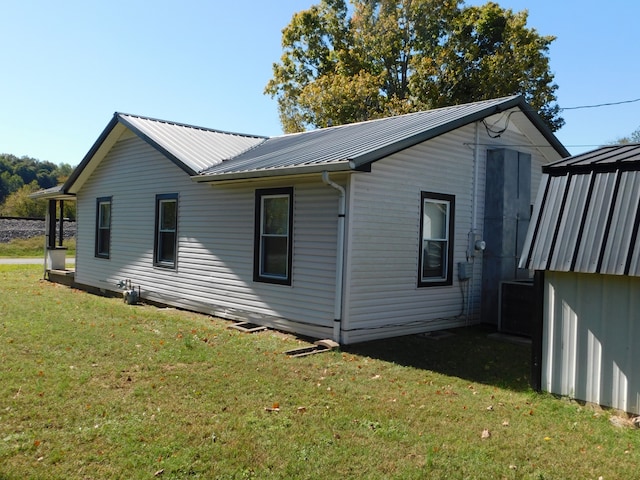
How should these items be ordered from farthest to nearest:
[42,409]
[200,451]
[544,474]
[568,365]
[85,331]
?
[85,331]
[568,365]
[42,409]
[200,451]
[544,474]

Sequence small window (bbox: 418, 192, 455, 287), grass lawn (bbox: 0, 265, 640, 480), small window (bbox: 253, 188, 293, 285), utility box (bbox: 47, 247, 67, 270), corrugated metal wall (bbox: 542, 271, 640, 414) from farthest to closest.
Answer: utility box (bbox: 47, 247, 67, 270) < small window (bbox: 418, 192, 455, 287) < small window (bbox: 253, 188, 293, 285) < corrugated metal wall (bbox: 542, 271, 640, 414) < grass lawn (bbox: 0, 265, 640, 480)

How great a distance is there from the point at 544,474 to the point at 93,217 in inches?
550

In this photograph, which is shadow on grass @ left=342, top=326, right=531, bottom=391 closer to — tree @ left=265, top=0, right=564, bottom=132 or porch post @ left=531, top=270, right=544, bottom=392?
porch post @ left=531, top=270, right=544, bottom=392

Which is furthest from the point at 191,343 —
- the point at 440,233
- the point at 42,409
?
the point at 440,233

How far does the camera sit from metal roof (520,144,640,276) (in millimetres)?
5082

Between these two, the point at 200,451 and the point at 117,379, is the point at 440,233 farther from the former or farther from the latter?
the point at 200,451

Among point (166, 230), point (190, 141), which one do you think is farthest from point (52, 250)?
point (190, 141)

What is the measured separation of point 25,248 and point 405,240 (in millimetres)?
30553

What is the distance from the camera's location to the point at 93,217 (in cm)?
1515

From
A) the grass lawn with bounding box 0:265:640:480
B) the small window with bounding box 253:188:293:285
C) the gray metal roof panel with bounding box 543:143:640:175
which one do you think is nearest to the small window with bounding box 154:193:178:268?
the small window with bounding box 253:188:293:285

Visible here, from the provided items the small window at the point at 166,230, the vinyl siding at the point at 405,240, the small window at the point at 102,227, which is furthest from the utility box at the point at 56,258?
the vinyl siding at the point at 405,240

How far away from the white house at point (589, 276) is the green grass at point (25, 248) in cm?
2971

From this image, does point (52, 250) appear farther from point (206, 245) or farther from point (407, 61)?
point (407, 61)

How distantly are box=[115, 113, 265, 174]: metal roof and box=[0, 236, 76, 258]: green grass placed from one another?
2006cm
